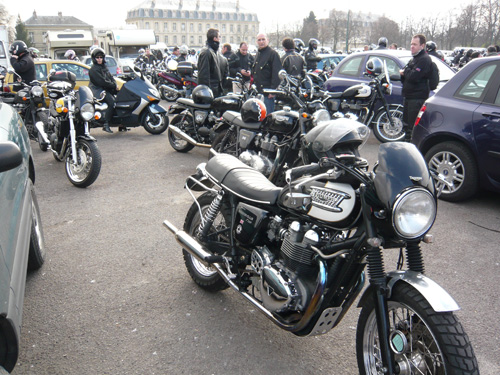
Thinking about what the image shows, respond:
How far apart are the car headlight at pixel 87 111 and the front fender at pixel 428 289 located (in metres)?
4.99

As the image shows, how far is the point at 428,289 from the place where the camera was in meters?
2.04

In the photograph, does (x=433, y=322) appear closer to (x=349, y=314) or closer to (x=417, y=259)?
(x=417, y=259)

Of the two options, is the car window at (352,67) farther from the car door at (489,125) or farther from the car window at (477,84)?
the car door at (489,125)

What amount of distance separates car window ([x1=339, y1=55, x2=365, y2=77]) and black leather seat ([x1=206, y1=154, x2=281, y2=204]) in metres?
7.31

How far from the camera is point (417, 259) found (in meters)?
2.19

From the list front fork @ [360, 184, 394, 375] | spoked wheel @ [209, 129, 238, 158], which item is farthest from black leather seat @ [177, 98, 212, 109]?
front fork @ [360, 184, 394, 375]

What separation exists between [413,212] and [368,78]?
8.16 m

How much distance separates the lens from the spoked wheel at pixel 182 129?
7.88 meters

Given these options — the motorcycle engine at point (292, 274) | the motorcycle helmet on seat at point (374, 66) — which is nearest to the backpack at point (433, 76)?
the motorcycle helmet on seat at point (374, 66)

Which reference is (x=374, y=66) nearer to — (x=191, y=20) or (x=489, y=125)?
(x=489, y=125)

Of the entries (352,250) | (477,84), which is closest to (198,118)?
(477,84)

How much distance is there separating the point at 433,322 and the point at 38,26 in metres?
113

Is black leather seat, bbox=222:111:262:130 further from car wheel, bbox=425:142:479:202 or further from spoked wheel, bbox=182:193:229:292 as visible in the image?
spoked wheel, bbox=182:193:229:292

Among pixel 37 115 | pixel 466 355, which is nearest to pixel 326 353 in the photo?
pixel 466 355
